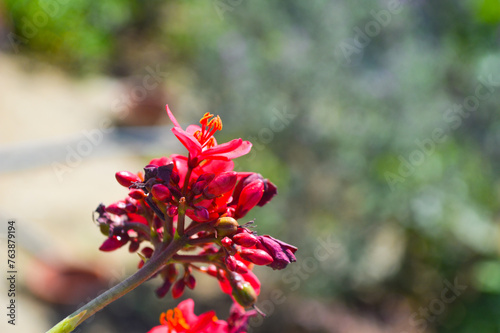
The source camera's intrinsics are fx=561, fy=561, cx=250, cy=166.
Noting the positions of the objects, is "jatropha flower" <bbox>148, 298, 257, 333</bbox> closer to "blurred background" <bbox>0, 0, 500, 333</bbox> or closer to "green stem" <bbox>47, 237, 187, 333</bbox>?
"green stem" <bbox>47, 237, 187, 333</bbox>

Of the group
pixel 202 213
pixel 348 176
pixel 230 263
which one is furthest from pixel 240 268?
pixel 348 176

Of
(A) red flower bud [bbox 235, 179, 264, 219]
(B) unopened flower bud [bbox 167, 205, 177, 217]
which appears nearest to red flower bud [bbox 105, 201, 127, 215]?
(B) unopened flower bud [bbox 167, 205, 177, 217]

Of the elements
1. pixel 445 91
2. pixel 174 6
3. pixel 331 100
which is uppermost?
pixel 174 6

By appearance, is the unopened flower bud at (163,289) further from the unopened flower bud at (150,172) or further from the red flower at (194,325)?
the unopened flower bud at (150,172)

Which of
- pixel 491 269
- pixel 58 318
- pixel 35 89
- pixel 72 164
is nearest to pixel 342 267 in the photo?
pixel 491 269

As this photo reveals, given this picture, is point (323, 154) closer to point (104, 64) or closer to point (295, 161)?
point (295, 161)

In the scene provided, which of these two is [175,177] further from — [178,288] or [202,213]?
[178,288]

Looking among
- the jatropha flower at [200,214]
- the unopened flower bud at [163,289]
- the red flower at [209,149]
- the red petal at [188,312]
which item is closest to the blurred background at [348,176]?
the red petal at [188,312]
